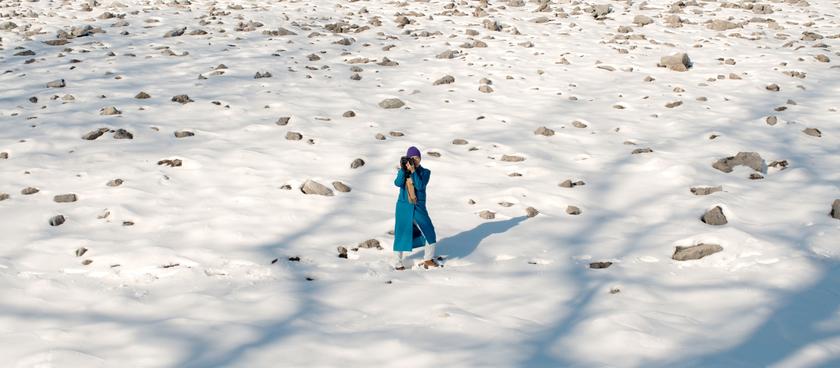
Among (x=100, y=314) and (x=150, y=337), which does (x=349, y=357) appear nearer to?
(x=150, y=337)

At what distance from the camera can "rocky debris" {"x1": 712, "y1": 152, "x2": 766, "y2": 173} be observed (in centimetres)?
690

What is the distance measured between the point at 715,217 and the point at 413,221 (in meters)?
2.63

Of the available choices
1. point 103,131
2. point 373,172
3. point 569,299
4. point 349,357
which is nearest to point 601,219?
point 569,299

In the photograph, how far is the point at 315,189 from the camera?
20.8ft

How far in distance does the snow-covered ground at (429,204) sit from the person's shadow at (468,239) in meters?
0.04

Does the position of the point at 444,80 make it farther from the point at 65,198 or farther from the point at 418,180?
the point at 65,198

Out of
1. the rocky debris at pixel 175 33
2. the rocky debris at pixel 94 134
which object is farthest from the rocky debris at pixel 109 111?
the rocky debris at pixel 175 33

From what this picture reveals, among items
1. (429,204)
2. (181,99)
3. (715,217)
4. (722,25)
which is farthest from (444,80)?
(722,25)

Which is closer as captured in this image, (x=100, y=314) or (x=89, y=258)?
(x=100, y=314)

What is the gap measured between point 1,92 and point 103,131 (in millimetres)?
2575

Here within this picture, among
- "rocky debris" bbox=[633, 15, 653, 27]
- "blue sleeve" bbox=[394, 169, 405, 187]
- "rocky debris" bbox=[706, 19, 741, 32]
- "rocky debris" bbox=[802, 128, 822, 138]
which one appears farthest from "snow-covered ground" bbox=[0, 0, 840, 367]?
"rocky debris" bbox=[633, 15, 653, 27]

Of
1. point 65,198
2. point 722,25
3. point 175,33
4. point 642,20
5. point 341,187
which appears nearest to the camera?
point 65,198

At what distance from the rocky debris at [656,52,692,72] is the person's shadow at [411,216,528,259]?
6.63 m

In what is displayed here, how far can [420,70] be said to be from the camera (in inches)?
443
